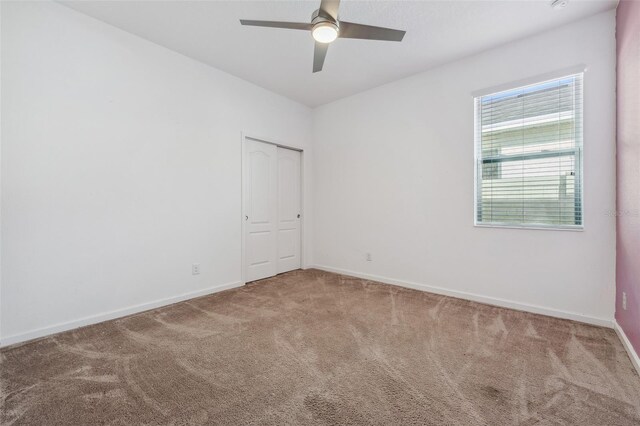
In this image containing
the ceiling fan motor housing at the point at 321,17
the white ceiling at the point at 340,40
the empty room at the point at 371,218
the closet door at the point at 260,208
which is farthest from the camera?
the closet door at the point at 260,208

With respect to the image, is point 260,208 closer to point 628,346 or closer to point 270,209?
point 270,209

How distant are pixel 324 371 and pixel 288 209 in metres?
3.18

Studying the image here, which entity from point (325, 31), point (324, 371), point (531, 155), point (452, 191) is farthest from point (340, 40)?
point (324, 371)

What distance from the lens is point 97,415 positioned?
1483mm

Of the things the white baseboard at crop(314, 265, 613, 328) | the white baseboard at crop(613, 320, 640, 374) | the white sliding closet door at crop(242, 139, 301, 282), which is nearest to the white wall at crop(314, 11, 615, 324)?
the white baseboard at crop(314, 265, 613, 328)

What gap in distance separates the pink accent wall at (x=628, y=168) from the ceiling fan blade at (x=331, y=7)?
2099 millimetres

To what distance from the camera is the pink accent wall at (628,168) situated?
77.5 inches

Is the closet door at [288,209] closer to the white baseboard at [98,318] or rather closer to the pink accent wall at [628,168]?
the white baseboard at [98,318]

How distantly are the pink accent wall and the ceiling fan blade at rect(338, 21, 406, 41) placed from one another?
1665 millimetres

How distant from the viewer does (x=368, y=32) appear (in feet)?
6.77

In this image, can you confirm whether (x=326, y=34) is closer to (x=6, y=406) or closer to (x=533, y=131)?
(x=533, y=131)

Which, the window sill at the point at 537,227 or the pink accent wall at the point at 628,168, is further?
the window sill at the point at 537,227

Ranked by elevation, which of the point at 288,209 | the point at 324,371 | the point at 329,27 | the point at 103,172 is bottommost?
the point at 324,371

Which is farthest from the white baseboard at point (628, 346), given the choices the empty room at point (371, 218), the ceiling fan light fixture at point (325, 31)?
the ceiling fan light fixture at point (325, 31)
